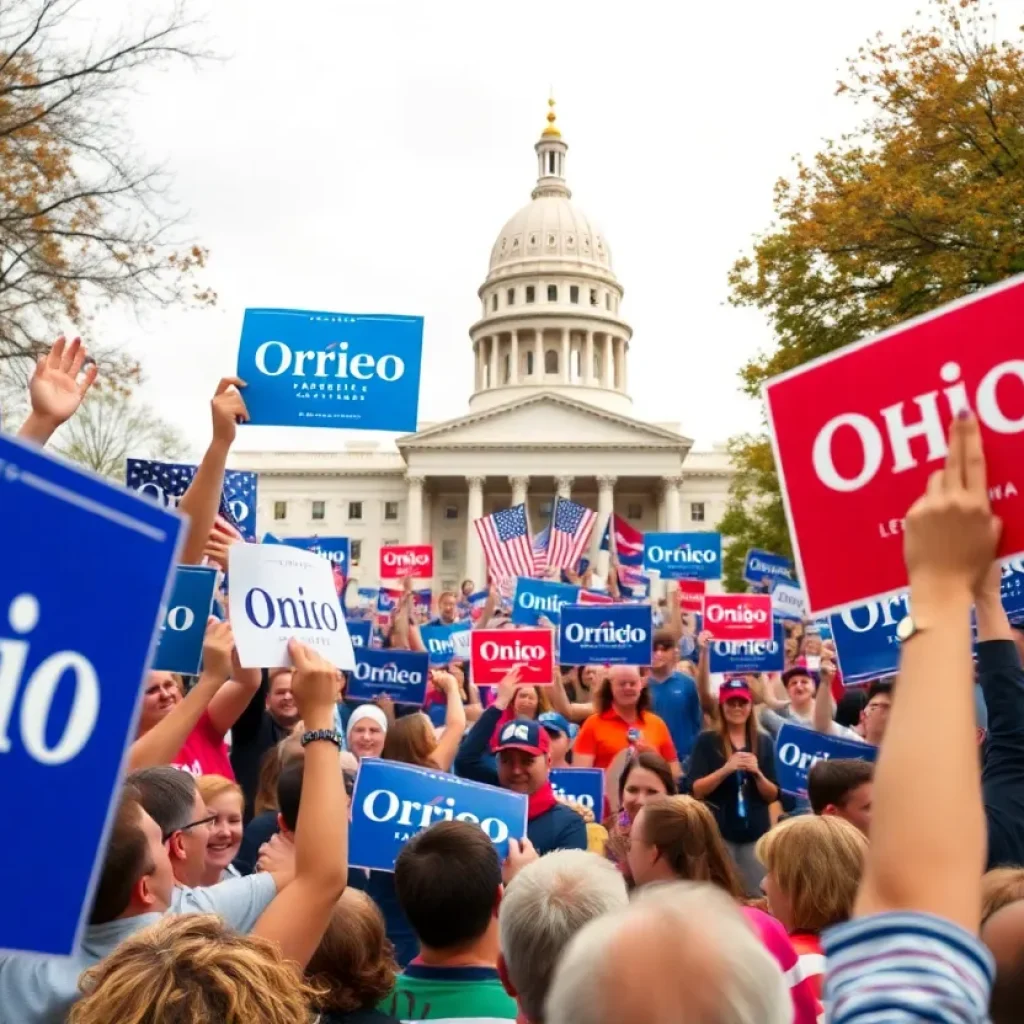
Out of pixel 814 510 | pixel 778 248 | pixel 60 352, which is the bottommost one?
pixel 814 510

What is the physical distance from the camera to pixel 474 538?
251 feet

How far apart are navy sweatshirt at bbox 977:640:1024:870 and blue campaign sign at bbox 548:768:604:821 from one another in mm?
3856

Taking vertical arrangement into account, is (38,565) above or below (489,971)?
above

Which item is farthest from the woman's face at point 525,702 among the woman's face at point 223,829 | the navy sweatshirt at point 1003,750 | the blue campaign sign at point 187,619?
the navy sweatshirt at point 1003,750

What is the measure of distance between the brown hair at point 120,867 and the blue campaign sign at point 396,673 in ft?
22.5

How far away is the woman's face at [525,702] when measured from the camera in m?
8.66

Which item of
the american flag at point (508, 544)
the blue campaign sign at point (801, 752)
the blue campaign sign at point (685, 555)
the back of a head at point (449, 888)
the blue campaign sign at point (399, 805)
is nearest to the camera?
the back of a head at point (449, 888)

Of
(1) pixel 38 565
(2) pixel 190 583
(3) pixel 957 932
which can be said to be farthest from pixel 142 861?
(2) pixel 190 583

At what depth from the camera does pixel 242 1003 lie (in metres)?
2.10

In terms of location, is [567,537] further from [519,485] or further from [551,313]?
[551,313]

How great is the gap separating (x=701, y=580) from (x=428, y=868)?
1596cm

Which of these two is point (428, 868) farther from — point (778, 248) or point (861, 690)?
point (778, 248)

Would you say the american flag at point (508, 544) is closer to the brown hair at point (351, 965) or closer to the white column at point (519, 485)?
the brown hair at point (351, 965)

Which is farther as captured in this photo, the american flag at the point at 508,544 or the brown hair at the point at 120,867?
the american flag at the point at 508,544
